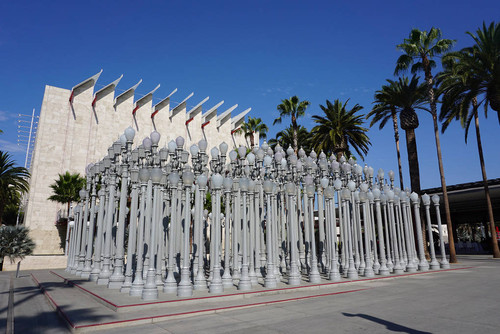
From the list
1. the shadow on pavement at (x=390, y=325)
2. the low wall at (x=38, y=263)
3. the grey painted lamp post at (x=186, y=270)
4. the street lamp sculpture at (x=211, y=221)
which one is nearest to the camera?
the shadow on pavement at (x=390, y=325)

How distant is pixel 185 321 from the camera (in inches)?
280

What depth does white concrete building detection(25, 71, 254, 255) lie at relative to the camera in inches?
1421

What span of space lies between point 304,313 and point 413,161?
23.1 metres

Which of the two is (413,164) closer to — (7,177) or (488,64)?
(488,64)

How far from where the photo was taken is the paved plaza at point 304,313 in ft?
20.7

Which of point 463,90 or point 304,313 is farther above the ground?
point 463,90

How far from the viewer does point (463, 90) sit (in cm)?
2634

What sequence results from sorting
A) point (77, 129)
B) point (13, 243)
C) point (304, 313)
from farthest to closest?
1. point (77, 129)
2. point (13, 243)
3. point (304, 313)

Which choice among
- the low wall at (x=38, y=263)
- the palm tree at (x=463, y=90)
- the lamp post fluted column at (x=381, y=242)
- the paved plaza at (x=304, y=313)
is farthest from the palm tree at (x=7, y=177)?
the palm tree at (x=463, y=90)

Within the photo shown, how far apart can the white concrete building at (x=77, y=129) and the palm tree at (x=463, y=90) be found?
20.6 metres

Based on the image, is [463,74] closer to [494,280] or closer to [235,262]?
[494,280]

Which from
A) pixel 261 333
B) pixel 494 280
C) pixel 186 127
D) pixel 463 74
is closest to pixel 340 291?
pixel 261 333

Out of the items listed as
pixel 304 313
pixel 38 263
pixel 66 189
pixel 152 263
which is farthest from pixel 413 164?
Result: pixel 66 189

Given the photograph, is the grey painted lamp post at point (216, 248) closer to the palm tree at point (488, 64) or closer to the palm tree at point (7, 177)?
the palm tree at point (488, 64)
